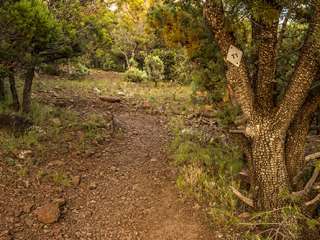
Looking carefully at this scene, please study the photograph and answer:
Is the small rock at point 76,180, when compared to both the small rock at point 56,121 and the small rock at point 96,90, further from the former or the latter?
the small rock at point 96,90

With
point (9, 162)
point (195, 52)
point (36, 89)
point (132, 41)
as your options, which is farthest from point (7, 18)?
point (132, 41)

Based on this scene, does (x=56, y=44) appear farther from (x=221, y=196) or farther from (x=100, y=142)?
(x=221, y=196)

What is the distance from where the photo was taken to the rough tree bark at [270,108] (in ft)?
12.0

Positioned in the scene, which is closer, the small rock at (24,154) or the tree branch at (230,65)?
the tree branch at (230,65)

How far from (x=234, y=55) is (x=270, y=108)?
0.72 m

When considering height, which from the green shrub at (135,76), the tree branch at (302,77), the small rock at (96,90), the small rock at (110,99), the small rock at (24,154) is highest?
the tree branch at (302,77)

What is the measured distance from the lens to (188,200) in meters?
4.93

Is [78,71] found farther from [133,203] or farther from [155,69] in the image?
[133,203]

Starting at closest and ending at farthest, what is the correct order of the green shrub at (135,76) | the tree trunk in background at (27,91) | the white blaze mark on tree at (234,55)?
the white blaze mark on tree at (234,55) → the tree trunk in background at (27,91) → the green shrub at (135,76)

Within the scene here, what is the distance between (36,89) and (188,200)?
20.5 feet

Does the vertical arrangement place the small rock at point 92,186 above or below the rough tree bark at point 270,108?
below

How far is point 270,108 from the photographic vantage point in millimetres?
3941

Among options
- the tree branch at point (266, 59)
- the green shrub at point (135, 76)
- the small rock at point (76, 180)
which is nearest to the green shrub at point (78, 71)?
the green shrub at point (135, 76)

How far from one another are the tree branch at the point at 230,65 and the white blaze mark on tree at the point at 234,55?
6 cm
